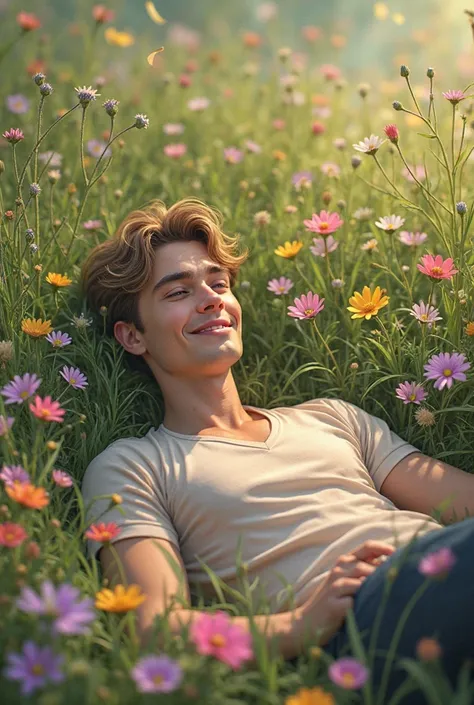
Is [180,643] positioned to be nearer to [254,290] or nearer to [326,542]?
[326,542]

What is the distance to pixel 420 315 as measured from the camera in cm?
218

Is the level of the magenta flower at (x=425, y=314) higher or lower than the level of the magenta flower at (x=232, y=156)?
lower

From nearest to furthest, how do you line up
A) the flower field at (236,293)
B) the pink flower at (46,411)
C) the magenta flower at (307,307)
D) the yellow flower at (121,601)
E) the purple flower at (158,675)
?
the purple flower at (158,675)
the flower field at (236,293)
the yellow flower at (121,601)
the pink flower at (46,411)
the magenta flower at (307,307)

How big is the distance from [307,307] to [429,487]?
0.55 metres

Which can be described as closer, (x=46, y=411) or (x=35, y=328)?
(x=46, y=411)

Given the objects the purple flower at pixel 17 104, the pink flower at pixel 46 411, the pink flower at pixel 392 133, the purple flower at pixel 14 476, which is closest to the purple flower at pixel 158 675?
the purple flower at pixel 14 476

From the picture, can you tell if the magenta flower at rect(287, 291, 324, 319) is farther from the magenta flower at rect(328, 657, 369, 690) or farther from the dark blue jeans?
the magenta flower at rect(328, 657, 369, 690)

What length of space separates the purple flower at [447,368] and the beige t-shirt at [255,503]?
23cm

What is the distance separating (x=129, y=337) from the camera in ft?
7.51

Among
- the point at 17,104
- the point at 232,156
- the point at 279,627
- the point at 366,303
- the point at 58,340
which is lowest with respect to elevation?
the point at 279,627

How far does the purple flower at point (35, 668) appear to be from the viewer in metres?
1.25

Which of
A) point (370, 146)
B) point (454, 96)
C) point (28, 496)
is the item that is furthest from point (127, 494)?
A: point (454, 96)

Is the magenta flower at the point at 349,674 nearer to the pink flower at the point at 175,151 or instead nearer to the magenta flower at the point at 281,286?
the magenta flower at the point at 281,286

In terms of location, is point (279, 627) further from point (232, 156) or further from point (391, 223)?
point (232, 156)
